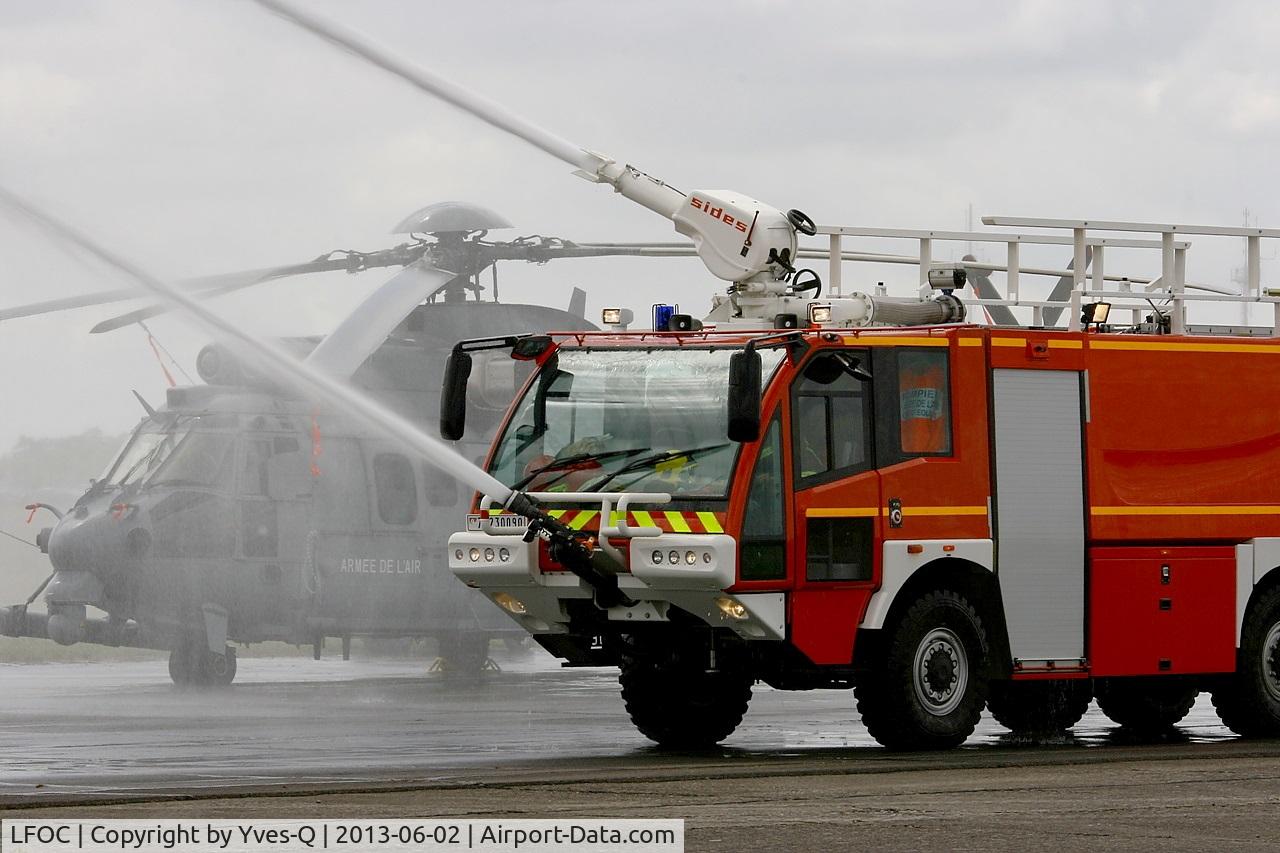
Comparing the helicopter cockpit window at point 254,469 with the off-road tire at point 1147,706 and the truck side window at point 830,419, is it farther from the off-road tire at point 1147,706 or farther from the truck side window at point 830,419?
the truck side window at point 830,419

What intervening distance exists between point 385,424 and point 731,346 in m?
2.06

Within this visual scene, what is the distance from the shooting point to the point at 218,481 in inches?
Result: 884

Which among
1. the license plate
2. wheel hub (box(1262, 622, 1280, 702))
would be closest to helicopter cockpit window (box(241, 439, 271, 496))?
the license plate

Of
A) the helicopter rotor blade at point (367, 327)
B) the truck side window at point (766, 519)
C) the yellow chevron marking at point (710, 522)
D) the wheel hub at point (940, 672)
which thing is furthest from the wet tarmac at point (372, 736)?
the helicopter rotor blade at point (367, 327)

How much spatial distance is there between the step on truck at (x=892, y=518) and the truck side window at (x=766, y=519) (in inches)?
0.5

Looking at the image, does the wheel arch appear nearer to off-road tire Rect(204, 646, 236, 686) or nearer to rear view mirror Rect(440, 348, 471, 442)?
rear view mirror Rect(440, 348, 471, 442)

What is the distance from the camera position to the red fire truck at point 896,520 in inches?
505

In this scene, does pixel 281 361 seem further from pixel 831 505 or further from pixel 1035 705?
pixel 1035 705

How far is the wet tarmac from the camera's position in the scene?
11594 mm

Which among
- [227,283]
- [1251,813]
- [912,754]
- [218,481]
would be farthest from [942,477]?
[218,481]

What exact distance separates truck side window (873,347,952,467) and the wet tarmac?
1785mm

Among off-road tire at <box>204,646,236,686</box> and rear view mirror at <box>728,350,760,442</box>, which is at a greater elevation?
rear view mirror at <box>728,350,760,442</box>

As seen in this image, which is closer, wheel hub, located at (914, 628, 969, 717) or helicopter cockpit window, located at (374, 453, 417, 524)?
wheel hub, located at (914, 628, 969, 717)

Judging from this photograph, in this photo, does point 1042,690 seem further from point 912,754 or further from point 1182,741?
point 912,754
